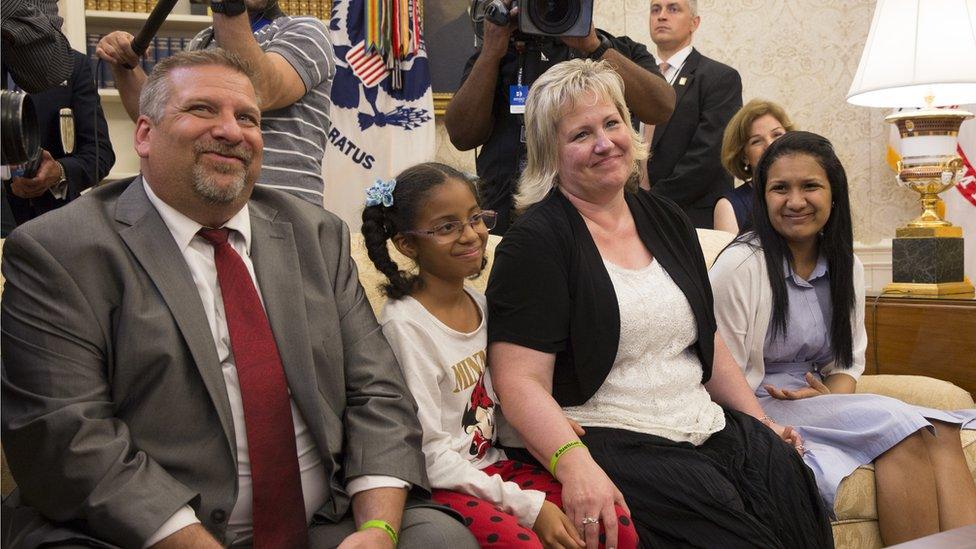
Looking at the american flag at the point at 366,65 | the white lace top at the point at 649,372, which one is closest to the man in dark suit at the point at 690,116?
the american flag at the point at 366,65

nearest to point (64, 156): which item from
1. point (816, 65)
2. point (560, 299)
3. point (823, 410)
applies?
point (560, 299)

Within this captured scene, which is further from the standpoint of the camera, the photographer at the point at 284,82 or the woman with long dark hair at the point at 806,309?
the woman with long dark hair at the point at 806,309

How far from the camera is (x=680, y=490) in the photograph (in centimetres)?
173

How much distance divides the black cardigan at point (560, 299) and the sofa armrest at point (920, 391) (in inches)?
29.3

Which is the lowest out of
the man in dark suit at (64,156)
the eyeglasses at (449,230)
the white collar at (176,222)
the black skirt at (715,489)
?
the black skirt at (715,489)

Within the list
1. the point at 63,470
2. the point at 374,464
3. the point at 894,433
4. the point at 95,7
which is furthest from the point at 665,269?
the point at 95,7

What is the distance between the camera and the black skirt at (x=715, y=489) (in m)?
1.72

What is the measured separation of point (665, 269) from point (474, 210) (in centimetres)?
42

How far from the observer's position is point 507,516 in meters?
1.57

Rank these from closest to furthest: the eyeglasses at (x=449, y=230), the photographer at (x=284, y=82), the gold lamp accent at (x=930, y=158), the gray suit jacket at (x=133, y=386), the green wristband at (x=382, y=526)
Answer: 1. the gray suit jacket at (x=133, y=386)
2. the green wristband at (x=382, y=526)
3. the eyeglasses at (x=449, y=230)
4. the photographer at (x=284, y=82)
5. the gold lamp accent at (x=930, y=158)

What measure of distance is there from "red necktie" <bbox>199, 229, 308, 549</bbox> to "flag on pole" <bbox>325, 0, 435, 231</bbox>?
7.01 feet

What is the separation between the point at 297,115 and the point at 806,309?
4.22ft

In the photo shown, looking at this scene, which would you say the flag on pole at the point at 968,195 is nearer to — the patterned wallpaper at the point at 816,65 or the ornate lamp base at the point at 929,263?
the patterned wallpaper at the point at 816,65

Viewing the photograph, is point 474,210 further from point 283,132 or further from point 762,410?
point 762,410
